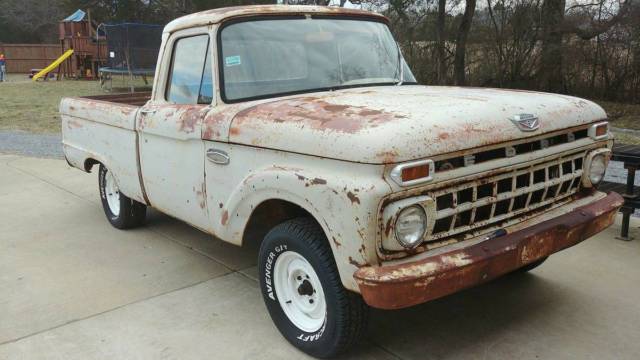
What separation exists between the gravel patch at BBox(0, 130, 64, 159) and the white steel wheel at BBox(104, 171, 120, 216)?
408 cm

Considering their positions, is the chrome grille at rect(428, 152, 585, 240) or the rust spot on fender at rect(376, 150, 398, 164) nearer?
the rust spot on fender at rect(376, 150, 398, 164)

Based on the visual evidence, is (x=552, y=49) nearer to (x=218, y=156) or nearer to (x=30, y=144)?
(x=30, y=144)

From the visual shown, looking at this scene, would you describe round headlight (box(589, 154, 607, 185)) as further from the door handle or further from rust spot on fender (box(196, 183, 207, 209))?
rust spot on fender (box(196, 183, 207, 209))

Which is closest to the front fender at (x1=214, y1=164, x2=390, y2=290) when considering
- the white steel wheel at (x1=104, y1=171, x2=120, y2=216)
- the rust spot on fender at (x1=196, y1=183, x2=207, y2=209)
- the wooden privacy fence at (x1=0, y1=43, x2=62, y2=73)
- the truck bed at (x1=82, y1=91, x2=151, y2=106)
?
the rust spot on fender at (x1=196, y1=183, x2=207, y2=209)

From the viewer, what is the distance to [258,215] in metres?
3.45

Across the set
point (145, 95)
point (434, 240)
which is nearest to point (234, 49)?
point (434, 240)

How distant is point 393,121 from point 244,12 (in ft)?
5.54

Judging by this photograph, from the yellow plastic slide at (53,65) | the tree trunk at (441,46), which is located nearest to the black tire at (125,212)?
the tree trunk at (441,46)

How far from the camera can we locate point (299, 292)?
3.29m

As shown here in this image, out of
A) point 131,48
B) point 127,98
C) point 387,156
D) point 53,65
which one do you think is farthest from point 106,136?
point 53,65

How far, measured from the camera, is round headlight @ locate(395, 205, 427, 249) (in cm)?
264

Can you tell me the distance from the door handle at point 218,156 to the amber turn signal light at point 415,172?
1.27 meters

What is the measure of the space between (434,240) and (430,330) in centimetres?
91

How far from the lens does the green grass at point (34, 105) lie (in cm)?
1299
